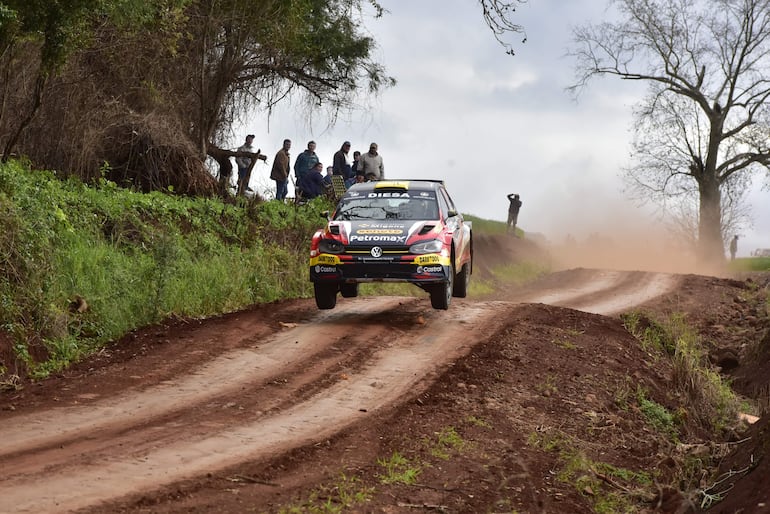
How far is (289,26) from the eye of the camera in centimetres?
2352

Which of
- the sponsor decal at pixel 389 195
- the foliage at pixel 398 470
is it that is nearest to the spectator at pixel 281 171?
the sponsor decal at pixel 389 195

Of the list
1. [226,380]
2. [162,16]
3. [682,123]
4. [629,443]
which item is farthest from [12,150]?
[682,123]

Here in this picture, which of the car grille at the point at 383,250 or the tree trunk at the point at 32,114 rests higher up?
the tree trunk at the point at 32,114

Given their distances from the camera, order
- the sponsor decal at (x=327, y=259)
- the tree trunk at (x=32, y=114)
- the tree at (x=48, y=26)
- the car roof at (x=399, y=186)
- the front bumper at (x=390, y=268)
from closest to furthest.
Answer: the front bumper at (x=390, y=268)
the sponsor decal at (x=327, y=259)
the tree at (x=48, y=26)
the car roof at (x=399, y=186)
the tree trunk at (x=32, y=114)

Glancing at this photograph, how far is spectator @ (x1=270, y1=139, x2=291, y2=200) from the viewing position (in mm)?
24172

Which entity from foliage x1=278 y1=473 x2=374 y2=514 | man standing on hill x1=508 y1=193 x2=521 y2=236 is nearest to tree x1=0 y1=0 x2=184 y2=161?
foliage x1=278 y1=473 x2=374 y2=514

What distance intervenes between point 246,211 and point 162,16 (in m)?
4.42

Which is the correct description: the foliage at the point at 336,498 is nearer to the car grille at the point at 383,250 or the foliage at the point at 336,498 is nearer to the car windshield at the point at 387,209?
the car grille at the point at 383,250

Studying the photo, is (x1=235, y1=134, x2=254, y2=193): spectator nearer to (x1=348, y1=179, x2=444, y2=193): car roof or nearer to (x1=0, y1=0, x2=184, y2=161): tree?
(x1=0, y1=0, x2=184, y2=161): tree

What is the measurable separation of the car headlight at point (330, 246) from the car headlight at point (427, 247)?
42.0 inches

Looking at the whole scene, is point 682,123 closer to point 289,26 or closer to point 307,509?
point 289,26

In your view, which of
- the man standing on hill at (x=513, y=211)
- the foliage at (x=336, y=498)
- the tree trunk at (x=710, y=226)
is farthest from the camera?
the tree trunk at (x=710, y=226)

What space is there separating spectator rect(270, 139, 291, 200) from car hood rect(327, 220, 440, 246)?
388 inches

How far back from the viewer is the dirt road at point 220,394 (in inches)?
296
